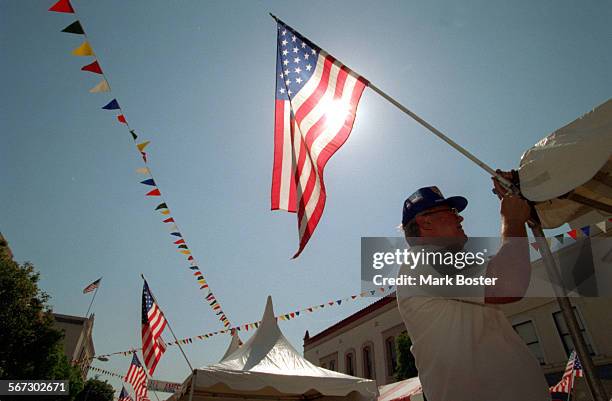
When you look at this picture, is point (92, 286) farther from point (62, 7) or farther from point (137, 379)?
point (62, 7)

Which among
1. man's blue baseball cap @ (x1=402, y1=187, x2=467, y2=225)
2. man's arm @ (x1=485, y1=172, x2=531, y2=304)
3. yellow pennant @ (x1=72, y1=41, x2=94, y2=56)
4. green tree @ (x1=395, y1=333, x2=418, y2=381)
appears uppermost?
yellow pennant @ (x1=72, y1=41, x2=94, y2=56)

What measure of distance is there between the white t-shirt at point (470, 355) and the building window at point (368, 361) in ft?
74.7

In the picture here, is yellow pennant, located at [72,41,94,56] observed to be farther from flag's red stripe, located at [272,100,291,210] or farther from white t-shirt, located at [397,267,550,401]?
white t-shirt, located at [397,267,550,401]

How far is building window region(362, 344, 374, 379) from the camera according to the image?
22.1 m

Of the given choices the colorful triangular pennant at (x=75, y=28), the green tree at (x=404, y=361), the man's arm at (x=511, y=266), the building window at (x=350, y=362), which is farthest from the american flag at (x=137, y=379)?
the man's arm at (x=511, y=266)

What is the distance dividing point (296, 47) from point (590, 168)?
3.45 metres

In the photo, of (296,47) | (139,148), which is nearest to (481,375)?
(296,47)

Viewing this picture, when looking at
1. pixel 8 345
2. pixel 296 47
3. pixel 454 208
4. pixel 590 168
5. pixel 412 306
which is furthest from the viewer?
pixel 8 345

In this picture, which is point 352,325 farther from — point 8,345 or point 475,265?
point 475,265

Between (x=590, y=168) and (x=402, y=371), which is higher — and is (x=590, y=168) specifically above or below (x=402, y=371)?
below

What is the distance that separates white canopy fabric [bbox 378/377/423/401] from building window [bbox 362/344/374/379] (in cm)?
1176

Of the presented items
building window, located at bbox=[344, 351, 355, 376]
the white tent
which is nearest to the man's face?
the white tent

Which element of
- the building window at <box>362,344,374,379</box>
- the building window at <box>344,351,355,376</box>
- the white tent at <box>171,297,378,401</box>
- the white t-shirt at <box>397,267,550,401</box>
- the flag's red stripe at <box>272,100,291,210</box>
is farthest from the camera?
the building window at <box>344,351,355,376</box>

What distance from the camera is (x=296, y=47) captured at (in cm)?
422
